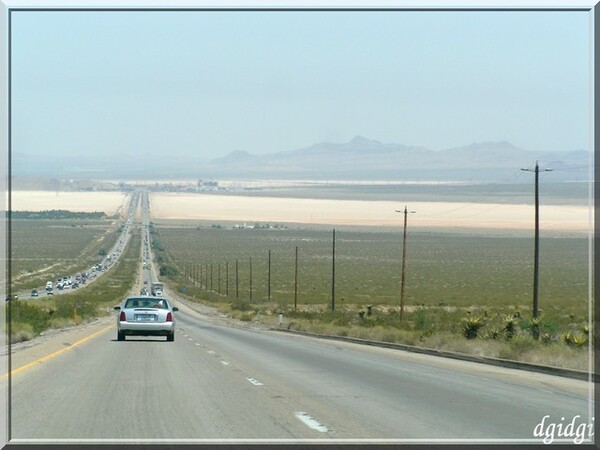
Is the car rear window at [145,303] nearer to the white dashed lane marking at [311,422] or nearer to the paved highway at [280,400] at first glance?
the paved highway at [280,400]

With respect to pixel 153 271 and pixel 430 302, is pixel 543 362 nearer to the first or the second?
pixel 430 302

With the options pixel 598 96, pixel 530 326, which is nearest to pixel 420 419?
pixel 598 96

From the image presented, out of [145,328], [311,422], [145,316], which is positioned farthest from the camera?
[145,328]

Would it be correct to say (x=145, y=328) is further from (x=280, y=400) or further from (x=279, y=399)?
(x=280, y=400)

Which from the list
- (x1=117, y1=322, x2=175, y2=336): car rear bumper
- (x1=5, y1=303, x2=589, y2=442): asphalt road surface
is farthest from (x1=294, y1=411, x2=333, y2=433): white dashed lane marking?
(x1=117, y1=322, x2=175, y2=336): car rear bumper

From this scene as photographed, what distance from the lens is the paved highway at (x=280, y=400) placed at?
1255 cm

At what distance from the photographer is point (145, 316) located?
1361 inches

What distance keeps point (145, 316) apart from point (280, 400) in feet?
61.9

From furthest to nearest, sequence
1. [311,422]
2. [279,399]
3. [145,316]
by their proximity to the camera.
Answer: [145,316]
[279,399]
[311,422]

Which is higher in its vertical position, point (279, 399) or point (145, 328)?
point (279, 399)

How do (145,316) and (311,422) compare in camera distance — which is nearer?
(311,422)

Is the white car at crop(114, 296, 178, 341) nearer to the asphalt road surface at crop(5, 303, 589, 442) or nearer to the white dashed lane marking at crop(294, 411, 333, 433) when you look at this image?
the asphalt road surface at crop(5, 303, 589, 442)

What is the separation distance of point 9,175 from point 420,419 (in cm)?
719

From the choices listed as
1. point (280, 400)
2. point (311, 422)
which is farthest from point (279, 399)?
point (311, 422)
